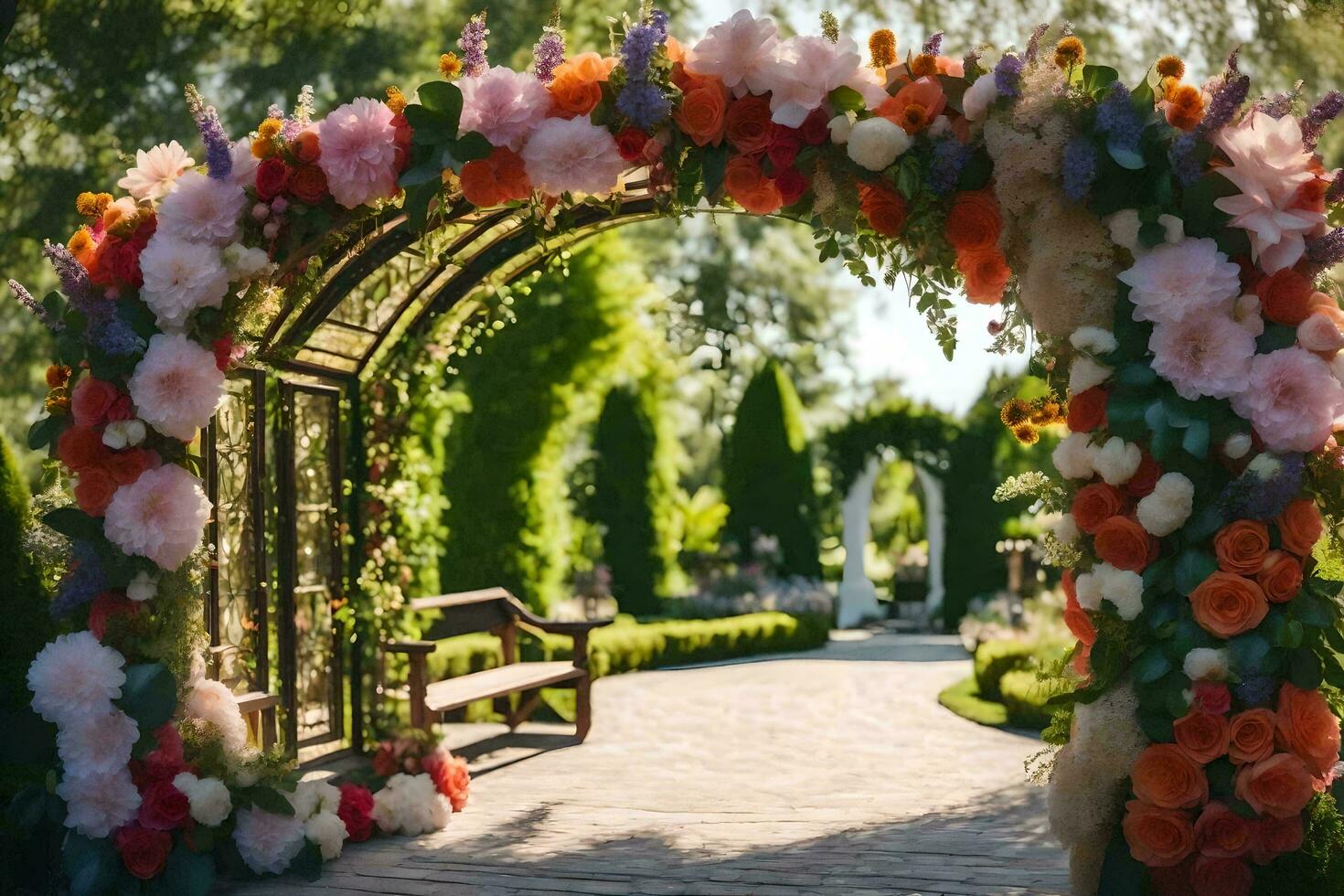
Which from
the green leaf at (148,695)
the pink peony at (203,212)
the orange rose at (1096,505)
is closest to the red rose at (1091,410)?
the orange rose at (1096,505)

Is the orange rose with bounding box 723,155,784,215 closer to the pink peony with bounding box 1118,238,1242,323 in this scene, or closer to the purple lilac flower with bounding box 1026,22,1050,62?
the purple lilac flower with bounding box 1026,22,1050,62

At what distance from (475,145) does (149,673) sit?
214 cm

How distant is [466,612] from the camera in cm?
848

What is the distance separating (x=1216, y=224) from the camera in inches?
160

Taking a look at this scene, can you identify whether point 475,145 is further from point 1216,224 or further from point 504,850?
point 504,850

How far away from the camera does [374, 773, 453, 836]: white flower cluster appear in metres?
5.81

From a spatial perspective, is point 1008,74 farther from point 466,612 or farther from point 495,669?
point 495,669

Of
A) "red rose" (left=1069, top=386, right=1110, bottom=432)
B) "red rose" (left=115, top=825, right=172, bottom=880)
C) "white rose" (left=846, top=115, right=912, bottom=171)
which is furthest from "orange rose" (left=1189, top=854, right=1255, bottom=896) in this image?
"red rose" (left=115, top=825, right=172, bottom=880)

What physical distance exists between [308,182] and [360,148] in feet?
0.90

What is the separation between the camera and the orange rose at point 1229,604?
152 inches

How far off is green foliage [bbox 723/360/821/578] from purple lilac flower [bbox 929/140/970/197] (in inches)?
533

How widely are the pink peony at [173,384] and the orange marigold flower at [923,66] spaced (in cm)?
266

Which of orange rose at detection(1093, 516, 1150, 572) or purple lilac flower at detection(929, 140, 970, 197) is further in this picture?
purple lilac flower at detection(929, 140, 970, 197)

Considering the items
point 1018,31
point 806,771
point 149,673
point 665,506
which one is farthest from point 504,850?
point 665,506
